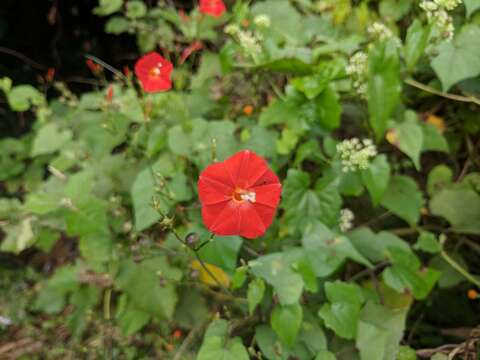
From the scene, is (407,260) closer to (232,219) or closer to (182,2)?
(232,219)

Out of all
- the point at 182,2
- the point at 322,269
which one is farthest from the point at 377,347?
the point at 182,2

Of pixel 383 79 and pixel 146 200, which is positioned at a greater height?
pixel 383 79

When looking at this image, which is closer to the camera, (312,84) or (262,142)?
(312,84)

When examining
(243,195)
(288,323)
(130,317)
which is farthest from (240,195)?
(130,317)

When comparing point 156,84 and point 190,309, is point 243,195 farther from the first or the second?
point 190,309

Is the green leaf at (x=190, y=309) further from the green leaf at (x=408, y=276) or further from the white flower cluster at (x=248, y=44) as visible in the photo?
the white flower cluster at (x=248, y=44)

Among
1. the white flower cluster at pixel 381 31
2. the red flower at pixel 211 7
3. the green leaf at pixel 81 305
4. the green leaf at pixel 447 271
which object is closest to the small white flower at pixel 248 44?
the red flower at pixel 211 7
